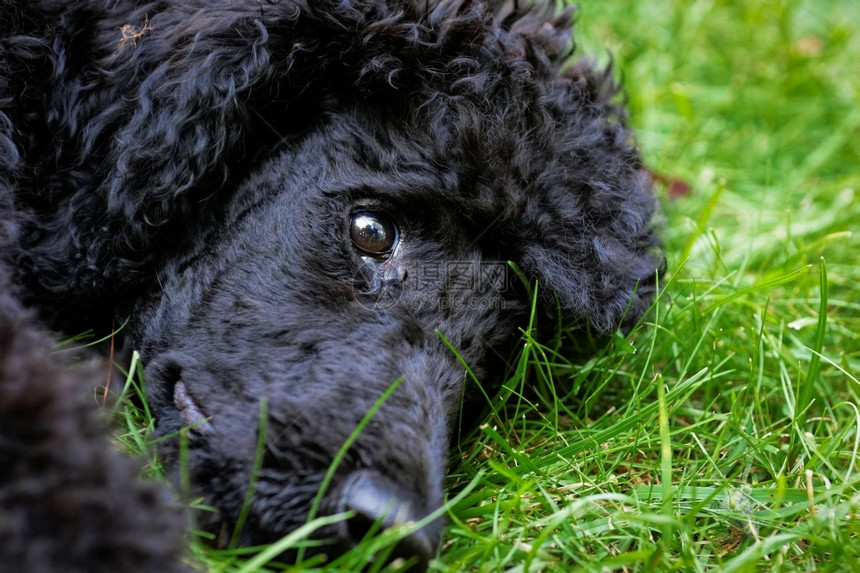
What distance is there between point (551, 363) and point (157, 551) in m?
1.51

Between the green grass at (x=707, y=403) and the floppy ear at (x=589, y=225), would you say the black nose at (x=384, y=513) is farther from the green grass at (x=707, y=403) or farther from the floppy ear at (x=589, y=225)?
the floppy ear at (x=589, y=225)

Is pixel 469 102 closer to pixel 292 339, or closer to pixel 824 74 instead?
pixel 292 339

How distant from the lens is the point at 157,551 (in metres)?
1.35

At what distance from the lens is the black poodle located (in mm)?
1967

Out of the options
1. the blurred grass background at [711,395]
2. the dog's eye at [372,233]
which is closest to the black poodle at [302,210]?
the dog's eye at [372,233]

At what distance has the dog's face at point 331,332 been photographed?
5.64ft

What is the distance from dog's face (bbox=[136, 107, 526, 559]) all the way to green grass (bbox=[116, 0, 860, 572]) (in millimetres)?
144

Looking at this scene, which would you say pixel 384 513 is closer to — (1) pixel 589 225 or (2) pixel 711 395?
(1) pixel 589 225

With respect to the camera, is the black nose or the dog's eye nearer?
the black nose

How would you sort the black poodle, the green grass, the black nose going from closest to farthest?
the black nose
the green grass
the black poodle

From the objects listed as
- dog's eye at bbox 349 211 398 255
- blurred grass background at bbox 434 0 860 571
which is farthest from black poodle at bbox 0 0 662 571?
blurred grass background at bbox 434 0 860 571

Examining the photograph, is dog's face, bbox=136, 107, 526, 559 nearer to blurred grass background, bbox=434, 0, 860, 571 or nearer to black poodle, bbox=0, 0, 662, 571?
black poodle, bbox=0, 0, 662, 571

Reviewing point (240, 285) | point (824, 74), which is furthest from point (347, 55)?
point (824, 74)

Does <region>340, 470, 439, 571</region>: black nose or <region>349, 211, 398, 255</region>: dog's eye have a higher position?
<region>349, 211, 398, 255</region>: dog's eye
